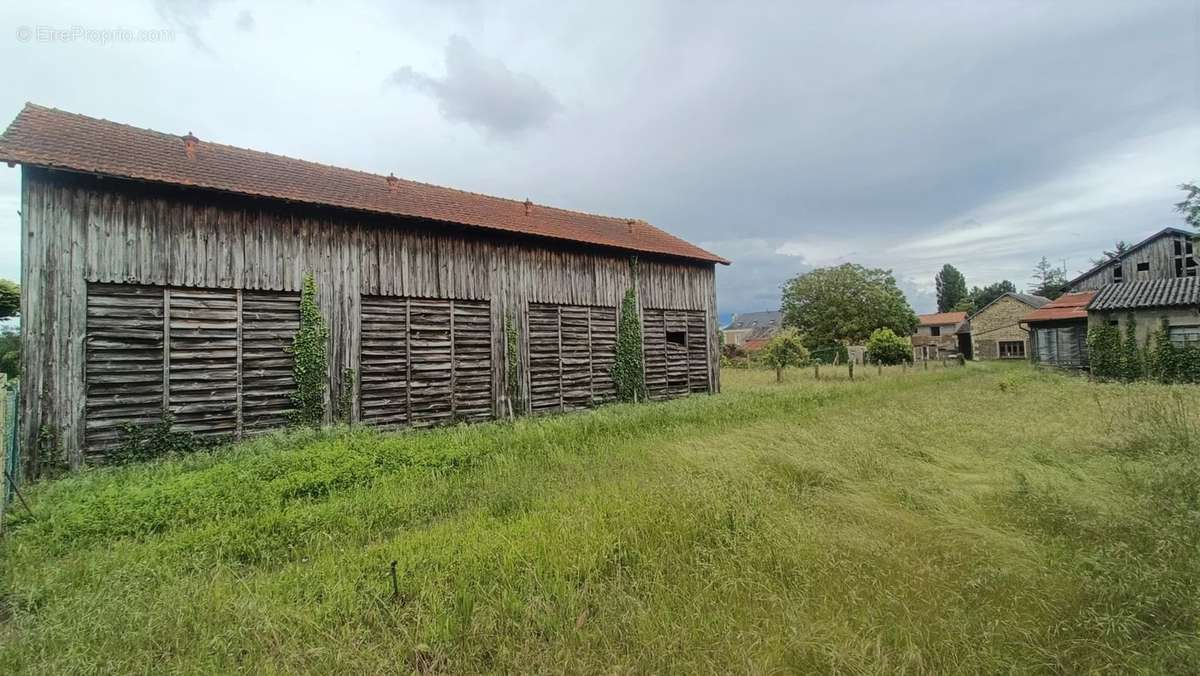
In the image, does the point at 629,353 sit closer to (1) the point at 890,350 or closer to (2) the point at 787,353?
(2) the point at 787,353

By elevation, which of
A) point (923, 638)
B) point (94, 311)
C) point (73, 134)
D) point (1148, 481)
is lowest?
point (923, 638)

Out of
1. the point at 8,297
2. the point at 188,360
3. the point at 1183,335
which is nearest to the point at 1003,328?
the point at 1183,335

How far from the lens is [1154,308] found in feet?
60.5

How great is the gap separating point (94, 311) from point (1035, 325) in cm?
3675

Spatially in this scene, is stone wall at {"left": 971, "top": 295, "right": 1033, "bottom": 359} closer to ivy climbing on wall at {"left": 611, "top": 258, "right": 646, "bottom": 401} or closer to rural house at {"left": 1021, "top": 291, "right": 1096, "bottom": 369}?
rural house at {"left": 1021, "top": 291, "right": 1096, "bottom": 369}

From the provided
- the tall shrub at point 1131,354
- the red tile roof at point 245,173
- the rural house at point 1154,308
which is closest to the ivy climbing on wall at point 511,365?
the red tile roof at point 245,173

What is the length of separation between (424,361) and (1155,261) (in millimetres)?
36247

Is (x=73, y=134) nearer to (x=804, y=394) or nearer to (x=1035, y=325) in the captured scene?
(x=804, y=394)

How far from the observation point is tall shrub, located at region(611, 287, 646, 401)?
567 inches

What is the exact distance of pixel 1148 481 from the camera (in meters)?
4.55

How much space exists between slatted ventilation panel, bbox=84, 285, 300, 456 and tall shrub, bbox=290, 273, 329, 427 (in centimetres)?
15

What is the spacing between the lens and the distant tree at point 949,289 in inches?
2972

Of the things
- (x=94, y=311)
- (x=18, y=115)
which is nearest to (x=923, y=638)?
(x=94, y=311)

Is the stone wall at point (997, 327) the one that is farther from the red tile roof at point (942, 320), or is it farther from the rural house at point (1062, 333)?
the red tile roof at point (942, 320)
